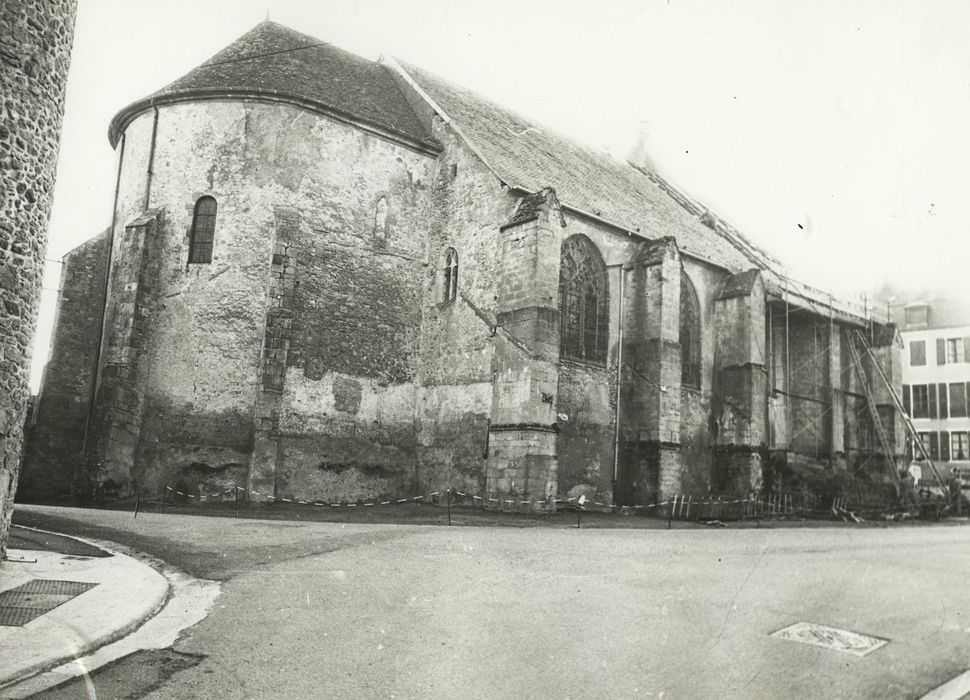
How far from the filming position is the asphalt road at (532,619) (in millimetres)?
4977

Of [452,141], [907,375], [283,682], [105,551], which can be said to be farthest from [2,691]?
[907,375]

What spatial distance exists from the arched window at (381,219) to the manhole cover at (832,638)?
1590 centimetres

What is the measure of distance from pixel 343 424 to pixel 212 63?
407 inches

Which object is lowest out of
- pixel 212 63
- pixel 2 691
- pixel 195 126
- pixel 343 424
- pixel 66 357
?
pixel 2 691

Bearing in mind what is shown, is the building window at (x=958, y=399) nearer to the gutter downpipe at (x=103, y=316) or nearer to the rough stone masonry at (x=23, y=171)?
the gutter downpipe at (x=103, y=316)

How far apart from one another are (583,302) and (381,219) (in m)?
6.01

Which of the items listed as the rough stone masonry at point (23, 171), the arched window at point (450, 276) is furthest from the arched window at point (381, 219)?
the rough stone masonry at point (23, 171)

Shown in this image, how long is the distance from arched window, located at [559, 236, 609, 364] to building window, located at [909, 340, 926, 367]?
1472cm

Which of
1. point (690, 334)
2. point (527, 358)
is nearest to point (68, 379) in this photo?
point (527, 358)

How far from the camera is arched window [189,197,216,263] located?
1878 cm

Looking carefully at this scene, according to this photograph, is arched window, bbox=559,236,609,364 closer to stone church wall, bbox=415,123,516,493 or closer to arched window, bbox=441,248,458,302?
stone church wall, bbox=415,123,516,493

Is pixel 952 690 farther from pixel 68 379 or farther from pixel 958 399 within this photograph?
pixel 958 399

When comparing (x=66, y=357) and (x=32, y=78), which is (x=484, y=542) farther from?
(x=66, y=357)

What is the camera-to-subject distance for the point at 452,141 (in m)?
21.4
